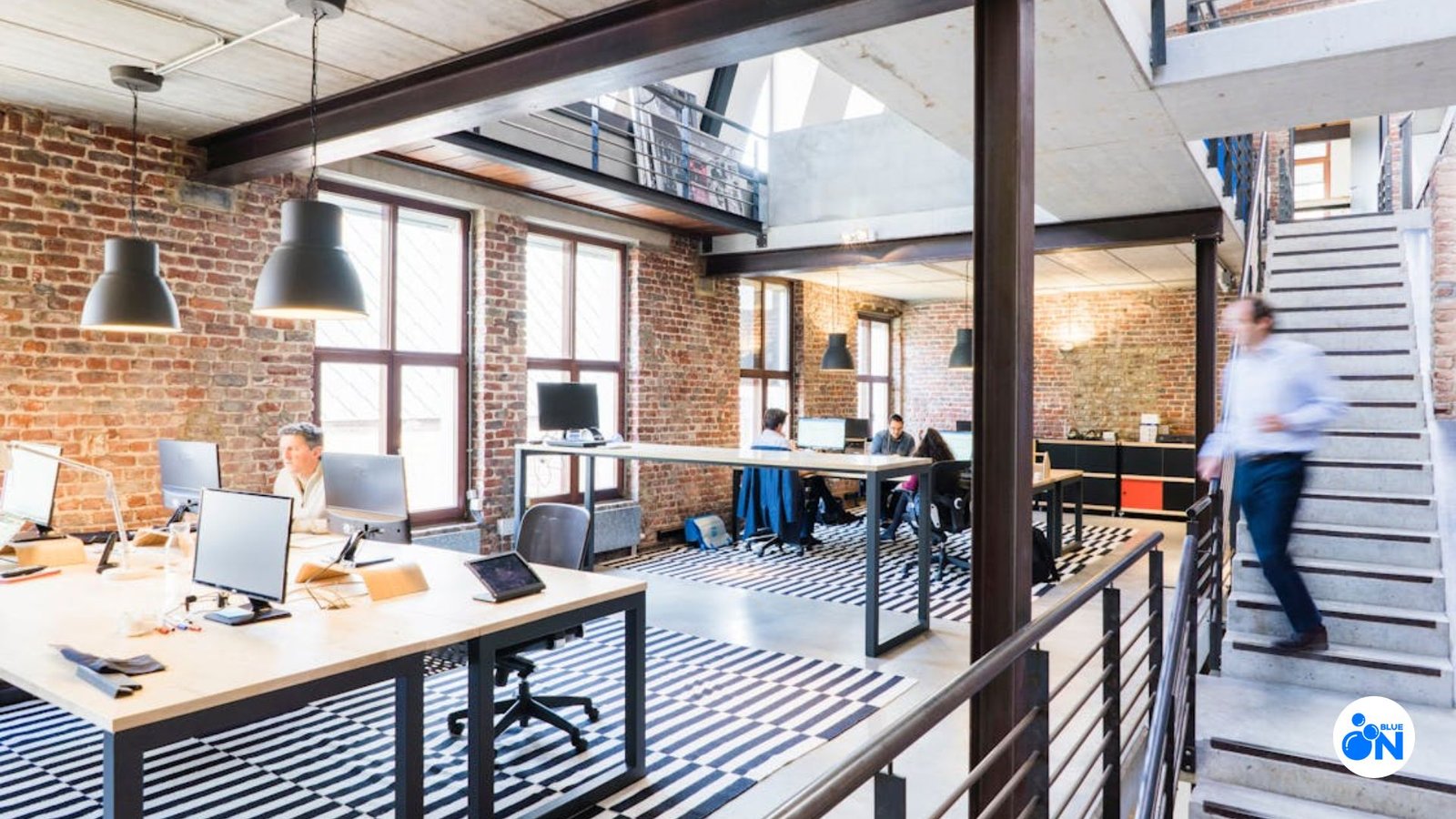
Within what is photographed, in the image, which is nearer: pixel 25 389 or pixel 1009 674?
pixel 1009 674

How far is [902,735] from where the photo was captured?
1210 mm

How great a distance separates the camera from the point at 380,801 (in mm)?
3008

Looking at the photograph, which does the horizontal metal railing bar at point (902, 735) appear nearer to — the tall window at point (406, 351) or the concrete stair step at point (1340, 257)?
the tall window at point (406, 351)

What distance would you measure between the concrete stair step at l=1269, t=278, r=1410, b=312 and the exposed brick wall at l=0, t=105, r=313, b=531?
661cm

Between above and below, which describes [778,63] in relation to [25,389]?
above

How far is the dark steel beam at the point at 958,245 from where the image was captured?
6.01 metres

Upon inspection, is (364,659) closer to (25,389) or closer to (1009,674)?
(1009,674)

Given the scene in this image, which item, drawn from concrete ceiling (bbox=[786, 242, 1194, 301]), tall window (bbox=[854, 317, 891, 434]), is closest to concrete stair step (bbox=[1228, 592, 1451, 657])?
concrete ceiling (bbox=[786, 242, 1194, 301])

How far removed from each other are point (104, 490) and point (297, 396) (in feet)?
3.75

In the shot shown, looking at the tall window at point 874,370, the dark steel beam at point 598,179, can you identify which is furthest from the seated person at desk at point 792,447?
the tall window at point 874,370

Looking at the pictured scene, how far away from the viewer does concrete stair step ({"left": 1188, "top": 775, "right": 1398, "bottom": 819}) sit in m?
2.98

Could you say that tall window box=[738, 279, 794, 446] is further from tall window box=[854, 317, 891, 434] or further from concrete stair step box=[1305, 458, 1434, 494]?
concrete stair step box=[1305, 458, 1434, 494]

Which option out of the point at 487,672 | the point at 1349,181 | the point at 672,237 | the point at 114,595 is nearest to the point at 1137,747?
the point at 487,672

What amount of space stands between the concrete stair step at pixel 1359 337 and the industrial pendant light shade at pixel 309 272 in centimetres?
532
